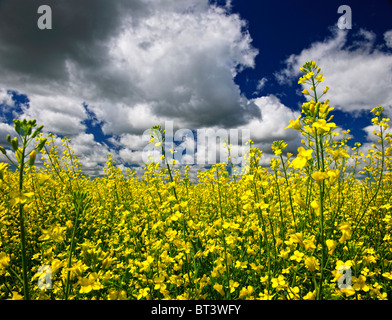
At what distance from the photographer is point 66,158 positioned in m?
6.11

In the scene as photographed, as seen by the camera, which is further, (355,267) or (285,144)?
(285,144)

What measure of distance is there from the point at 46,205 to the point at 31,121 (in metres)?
4.89

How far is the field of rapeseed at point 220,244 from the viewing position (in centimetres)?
151

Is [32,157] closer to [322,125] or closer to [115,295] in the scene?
[115,295]

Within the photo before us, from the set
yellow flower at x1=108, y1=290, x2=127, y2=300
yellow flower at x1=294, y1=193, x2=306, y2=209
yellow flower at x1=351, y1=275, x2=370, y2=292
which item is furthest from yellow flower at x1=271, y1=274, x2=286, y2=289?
yellow flower at x1=108, y1=290, x2=127, y2=300

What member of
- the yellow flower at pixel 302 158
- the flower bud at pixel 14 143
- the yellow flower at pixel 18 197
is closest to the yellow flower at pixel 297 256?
the yellow flower at pixel 302 158

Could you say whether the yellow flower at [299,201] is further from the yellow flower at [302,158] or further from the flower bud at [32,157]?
the flower bud at [32,157]

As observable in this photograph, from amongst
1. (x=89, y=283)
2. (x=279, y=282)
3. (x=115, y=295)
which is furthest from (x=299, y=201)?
(x=89, y=283)

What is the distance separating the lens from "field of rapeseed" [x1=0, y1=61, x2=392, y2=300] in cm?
151

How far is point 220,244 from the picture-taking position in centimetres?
300

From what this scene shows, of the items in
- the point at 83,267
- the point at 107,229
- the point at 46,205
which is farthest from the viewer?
the point at 46,205

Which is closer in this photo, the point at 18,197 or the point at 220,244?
the point at 18,197
